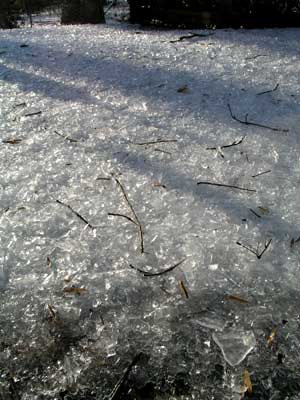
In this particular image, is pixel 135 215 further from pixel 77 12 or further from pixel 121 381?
pixel 77 12

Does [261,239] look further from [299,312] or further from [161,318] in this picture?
[161,318]

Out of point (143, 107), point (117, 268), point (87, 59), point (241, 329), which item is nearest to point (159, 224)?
point (117, 268)

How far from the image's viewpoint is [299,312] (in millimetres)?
1081

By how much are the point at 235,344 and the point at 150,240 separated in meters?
0.50

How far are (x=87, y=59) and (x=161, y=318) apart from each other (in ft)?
8.88

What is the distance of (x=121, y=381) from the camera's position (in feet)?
3.09

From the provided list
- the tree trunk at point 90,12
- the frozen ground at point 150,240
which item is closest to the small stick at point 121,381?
the frozen ground at point 150,240

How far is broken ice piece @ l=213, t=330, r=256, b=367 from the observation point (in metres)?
0.98

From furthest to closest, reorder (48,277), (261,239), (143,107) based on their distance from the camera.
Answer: (143,107)
(261,239)
(48,277)

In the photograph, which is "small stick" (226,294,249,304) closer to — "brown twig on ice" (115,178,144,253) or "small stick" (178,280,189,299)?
"small stick" (178,280,189,299)

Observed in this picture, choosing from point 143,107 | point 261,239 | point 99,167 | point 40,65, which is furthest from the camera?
point 40,65

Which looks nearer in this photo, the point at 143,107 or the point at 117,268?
the point at 117,268

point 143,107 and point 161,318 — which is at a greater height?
point 143,107

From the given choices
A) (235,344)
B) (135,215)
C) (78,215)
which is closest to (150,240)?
(135,215)
